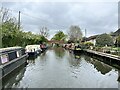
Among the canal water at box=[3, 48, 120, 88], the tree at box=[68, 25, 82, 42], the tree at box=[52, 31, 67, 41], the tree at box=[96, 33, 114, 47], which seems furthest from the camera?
the tree at box=[52, 31, 67, 41]

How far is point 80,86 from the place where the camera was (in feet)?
37.1

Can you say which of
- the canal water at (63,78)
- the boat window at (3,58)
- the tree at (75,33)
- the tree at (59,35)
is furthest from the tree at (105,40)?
the tree at (59,35)

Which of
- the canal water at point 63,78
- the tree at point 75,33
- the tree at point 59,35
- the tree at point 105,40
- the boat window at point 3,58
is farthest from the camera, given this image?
the tree at point 59,35

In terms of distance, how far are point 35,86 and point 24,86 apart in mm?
587

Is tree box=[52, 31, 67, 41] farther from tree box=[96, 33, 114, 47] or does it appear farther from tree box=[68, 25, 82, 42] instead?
tree box=[96, 33, 114, 47]

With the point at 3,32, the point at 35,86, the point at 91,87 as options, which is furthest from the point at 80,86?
the point at 3,32

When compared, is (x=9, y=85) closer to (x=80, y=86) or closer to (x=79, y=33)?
(x=80, y=86)

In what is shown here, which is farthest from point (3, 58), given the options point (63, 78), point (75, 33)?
point (75, 33)

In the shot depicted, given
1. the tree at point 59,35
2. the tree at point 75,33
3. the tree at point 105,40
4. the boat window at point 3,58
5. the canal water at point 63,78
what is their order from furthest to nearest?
the tree at point 59,35 → the tree at point 75,33 → the tree at point 105,40 → the boat window at point 3,58 → the canal water at point 63,78

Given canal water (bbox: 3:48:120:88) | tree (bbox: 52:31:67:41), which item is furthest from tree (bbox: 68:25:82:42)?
canal water (bbox: 3:48:120:88)

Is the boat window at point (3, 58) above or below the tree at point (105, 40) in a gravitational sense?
below

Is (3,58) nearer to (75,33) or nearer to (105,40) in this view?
(105,40)

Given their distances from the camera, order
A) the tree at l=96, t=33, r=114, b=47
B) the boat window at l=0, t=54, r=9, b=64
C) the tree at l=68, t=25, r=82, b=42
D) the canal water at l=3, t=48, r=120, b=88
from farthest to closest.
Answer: the tree at l=68, t=25, r=82, b=42 → the tree at l=96, t=33, r=114, b=47 → the boat window at l=0, t=54, r=9, b=64 → the canal water at l=3, t=48, r=120, b=88

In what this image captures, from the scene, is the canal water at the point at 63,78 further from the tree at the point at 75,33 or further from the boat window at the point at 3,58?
the tree at the point at 75,33
